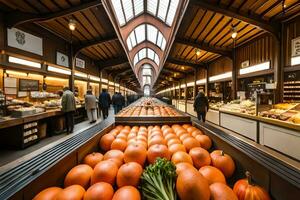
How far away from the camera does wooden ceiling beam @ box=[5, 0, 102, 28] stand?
16.2 feet

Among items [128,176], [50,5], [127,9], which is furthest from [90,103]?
[127,9]

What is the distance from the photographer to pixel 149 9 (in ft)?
54.8

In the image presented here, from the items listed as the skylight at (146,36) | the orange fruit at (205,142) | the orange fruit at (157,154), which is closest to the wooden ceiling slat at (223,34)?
the orange fruit at (205,142)

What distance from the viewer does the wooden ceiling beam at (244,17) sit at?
474cm

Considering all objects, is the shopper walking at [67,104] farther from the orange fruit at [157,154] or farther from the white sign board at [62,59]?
the orange fruit at [157,154]

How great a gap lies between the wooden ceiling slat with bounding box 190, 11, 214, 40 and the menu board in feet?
20.8

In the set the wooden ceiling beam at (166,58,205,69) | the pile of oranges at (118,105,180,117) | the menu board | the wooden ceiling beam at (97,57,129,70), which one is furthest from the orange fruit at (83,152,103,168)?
the wooden ceiling beam at (97,57,129,70)

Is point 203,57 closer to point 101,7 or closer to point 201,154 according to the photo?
point 101,7

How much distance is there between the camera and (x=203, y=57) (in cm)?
1095

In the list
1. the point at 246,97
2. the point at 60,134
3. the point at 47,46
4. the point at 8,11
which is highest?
the point at 8,11

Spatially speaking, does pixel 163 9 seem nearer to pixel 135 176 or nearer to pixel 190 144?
pixel 190 144

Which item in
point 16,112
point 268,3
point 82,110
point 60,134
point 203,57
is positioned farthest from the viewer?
point 203,57

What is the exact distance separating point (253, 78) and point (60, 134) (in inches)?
308

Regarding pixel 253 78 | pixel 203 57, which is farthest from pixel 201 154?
pixel 203 57
